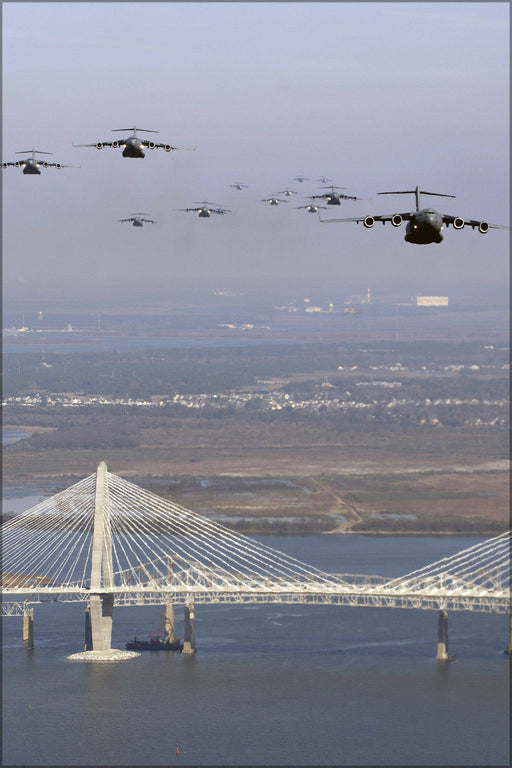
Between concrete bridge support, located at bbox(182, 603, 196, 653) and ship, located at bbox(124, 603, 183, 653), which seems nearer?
concrete bridge support, located at bbox(182, 603, 196, 653)

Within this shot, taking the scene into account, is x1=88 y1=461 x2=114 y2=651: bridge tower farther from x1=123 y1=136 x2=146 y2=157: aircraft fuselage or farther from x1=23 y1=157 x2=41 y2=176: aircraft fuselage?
x1=123 y1=136 x2=146 y2=157: aircraft fuselage

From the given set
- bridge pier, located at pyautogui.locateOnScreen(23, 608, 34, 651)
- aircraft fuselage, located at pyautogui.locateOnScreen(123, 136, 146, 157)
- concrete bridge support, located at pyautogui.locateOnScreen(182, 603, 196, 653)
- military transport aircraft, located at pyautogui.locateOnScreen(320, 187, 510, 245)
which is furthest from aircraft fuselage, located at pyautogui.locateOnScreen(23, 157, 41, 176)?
bridge pier, located at pyautogui.locateOnScreen(23, 608, 34, 651)

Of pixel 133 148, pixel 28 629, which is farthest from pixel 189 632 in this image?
pixel 133 148

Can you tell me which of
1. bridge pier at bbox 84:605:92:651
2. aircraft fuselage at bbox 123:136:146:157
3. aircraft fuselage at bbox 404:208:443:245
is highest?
aircraft fuselage at bbox 123:136:146:157

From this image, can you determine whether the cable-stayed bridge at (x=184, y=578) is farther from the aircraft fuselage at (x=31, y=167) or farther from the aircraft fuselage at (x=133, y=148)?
the aircraft fuselage at (x=133, y=148)

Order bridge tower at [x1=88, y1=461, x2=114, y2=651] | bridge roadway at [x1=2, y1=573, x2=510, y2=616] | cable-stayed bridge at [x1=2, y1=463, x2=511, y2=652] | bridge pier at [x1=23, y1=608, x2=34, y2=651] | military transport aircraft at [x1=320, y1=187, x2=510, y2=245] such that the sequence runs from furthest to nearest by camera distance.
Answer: bridge pier at [x1=23, y1=608, x2=34, y2=651] → cable-stayed bridge at [x1=2, y1=463, x2=511, y2=652] → bridge roadway at [x1=2, y1=573, x2=510, y2=616] → bridge tower at [x1=88, y1=461, x2=114, y2=651] → military transport aircraft at [x1=320, y1=187, x2=510, y2=245]

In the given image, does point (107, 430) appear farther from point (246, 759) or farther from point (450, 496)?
point (246, 759)
